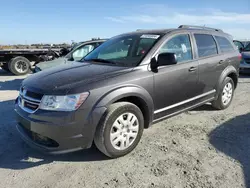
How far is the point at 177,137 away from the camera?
3793 millimetres

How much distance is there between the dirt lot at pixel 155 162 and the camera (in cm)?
266

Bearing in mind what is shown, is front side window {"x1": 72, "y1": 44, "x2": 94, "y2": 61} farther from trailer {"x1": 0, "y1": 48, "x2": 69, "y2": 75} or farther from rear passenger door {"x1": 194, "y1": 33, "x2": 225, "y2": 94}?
rear passenger door {"x1": 194, "y1": 33, "x2": 225, "y2": 94}

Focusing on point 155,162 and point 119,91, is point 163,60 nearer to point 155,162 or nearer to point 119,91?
point 119,91

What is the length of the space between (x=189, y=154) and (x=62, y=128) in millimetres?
1802

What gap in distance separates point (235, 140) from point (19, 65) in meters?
10.7

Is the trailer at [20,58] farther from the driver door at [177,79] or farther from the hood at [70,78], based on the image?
the driver door at [177,79]

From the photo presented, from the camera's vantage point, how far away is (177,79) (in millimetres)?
3707

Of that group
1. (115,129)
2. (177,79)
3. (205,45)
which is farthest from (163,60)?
(205,45)

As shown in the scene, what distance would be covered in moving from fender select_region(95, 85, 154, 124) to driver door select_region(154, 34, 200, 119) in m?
0.15

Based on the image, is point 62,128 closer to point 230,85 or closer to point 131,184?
point 131,184

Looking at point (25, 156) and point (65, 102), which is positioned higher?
point (65, 102)

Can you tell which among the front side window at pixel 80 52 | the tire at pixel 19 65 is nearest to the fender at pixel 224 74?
the front side window at pixel 80 52

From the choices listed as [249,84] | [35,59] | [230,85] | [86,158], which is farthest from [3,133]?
[35,59]

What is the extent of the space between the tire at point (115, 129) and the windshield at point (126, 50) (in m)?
0.70
